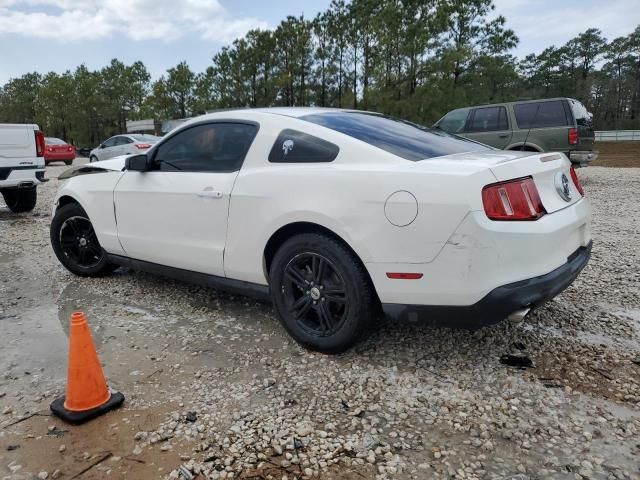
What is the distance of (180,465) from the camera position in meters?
2.05

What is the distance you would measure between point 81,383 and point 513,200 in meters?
2.36

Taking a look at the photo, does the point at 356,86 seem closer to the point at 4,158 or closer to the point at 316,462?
the point at 4,158

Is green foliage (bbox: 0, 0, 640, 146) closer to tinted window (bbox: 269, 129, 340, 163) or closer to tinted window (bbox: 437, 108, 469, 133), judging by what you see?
tinted window (bbox: 437, 108, 469, 133)

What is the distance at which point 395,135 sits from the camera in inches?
124

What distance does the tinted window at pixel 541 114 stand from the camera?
9.98 meters

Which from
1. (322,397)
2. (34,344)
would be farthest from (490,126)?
(34,344)

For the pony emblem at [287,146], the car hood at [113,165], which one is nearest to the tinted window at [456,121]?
the car hood at [113,165]

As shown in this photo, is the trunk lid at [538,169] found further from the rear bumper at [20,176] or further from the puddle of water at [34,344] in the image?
the rear bumper at [20,176]

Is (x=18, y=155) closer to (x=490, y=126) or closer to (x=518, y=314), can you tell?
(x=518, y=314)

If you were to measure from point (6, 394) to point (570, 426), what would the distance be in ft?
9.49

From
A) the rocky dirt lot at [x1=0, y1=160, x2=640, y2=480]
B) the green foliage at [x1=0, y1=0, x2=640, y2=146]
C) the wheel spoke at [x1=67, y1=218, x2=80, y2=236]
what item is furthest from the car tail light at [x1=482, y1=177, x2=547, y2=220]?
the green foliage at [x1=0, y1=0, x2=640, y2=146]

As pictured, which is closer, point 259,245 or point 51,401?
point 51,401

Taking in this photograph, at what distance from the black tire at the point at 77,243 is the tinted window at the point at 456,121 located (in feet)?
29.2

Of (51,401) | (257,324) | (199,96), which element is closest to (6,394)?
(51,401)
